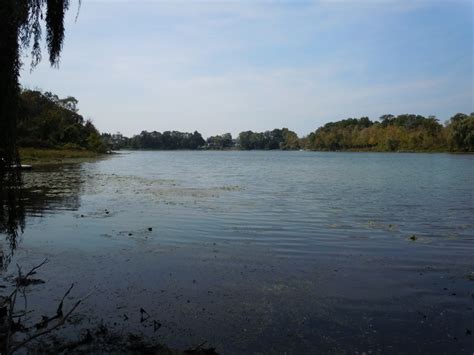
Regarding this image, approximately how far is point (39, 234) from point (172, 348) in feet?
33.3

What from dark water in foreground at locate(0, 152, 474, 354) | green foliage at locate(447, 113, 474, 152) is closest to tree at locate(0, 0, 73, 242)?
dark water in foreground at locate(0, 152, 474, 354)

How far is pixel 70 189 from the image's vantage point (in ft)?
95.6

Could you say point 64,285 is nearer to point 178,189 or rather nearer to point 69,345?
point 69,345

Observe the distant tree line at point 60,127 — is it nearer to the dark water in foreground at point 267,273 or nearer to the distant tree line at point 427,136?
the dark water in foreground at point 267,273

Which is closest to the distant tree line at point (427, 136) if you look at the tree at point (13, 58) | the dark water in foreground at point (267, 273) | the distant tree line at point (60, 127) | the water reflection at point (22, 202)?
the distant tree line at point (60, 127)

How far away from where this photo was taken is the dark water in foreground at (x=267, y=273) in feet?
22.9

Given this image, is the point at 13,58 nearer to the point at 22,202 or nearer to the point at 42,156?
the point at 22,202

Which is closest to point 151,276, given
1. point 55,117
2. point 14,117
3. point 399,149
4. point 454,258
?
point 14,117

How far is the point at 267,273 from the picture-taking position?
10.3 meters

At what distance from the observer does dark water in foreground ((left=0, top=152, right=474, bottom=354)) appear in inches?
274

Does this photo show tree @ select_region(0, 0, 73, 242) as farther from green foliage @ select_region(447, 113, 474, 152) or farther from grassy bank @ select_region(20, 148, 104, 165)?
green foliage @ select_region(447, 113, 474, 152)

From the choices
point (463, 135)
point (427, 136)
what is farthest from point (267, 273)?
point (427, 136)

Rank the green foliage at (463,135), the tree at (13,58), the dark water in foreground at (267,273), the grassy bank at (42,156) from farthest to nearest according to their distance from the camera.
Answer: the green foliage at (463,135) < the grassy bank at (42,156) < the dark water in foreground at (267,273) < the tree at (13,58)

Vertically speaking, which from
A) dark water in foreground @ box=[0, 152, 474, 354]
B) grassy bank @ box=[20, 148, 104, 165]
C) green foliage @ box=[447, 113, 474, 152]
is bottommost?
dark water in foreground @ box=[0, 152, 474, 354]
